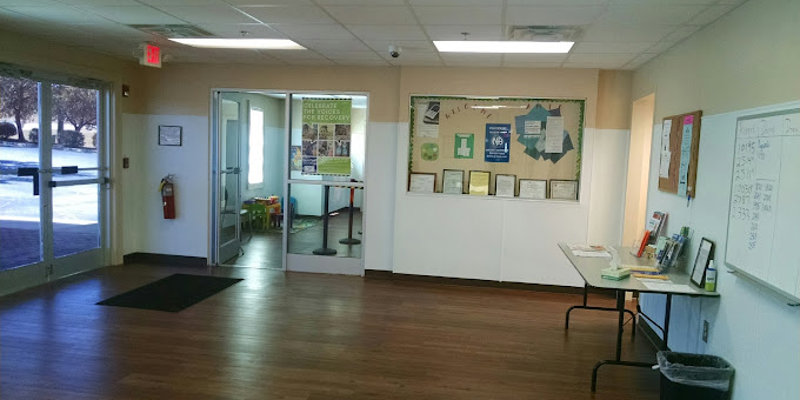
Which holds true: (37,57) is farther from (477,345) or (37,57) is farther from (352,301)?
(477,345)

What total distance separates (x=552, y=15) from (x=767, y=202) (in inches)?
71.9

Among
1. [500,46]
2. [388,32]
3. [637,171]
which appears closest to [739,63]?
[500,46]

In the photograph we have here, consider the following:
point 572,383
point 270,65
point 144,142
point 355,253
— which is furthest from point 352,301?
point 144,142

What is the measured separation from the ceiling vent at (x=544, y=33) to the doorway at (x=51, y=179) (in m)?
4.67

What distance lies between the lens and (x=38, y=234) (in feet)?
18.7

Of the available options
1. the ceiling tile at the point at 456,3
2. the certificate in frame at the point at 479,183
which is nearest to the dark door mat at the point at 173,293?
the certificate in frame at the point at 479,183

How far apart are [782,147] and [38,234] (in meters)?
6.34

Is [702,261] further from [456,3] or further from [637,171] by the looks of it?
[637,171]

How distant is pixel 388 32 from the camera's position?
14.9ft

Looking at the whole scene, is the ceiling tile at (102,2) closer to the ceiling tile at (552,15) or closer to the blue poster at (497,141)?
the ceiling tile at (552,15)

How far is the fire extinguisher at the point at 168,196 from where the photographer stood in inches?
269

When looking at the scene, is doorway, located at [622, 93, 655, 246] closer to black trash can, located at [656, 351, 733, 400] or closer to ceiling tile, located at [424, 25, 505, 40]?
ceiling tile, located at [424, 25, 505, 40]

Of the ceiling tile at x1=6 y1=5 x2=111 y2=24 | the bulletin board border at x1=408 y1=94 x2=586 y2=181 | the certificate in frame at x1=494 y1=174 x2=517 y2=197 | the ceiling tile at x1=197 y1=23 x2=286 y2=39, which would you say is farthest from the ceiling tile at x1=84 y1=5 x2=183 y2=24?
the certificate in frame at x1=494 y1=174 x2=517 y2=197

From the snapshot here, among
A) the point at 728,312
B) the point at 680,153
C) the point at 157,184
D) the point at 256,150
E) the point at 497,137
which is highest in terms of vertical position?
the point at 497,137
